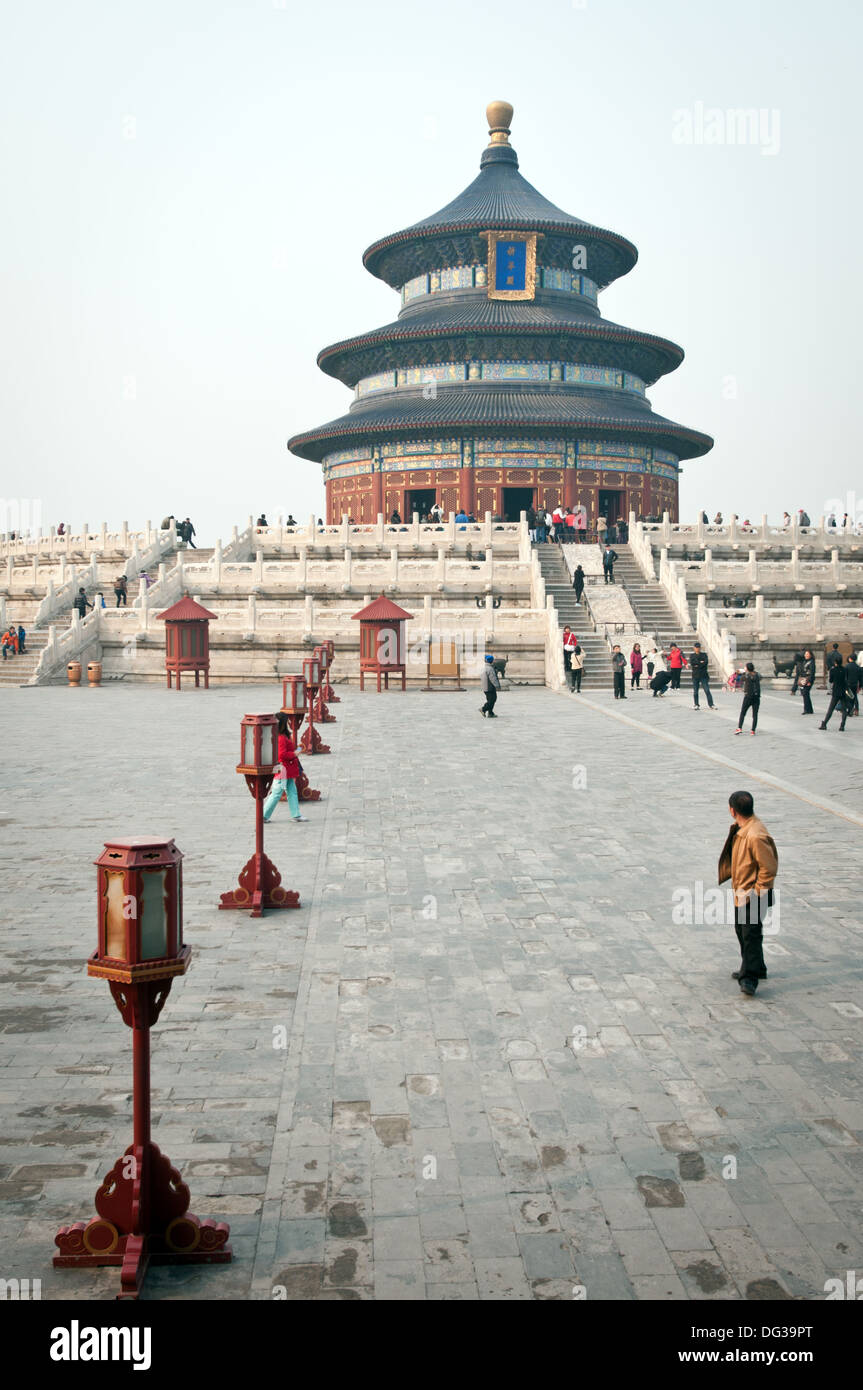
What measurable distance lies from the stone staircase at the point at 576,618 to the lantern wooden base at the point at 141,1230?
82.1ft

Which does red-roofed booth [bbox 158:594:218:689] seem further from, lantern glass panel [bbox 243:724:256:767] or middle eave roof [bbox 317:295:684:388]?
middle eave roof [bbox 317:295:684:388]

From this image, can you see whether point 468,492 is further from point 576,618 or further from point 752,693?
point 752,693

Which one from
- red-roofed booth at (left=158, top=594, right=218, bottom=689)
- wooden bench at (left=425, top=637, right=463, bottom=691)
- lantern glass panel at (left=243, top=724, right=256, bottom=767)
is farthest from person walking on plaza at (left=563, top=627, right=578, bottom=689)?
lantern glass panel at (left=243, top=724, right=256, bottom=767)

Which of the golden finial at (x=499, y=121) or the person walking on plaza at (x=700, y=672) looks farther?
the golden finial at (x=499, y=121)

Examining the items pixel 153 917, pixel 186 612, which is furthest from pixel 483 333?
pixel 153 917

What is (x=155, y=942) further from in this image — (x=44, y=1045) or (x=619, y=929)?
(x=619, y=929)

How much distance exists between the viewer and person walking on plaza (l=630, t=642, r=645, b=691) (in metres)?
28.6

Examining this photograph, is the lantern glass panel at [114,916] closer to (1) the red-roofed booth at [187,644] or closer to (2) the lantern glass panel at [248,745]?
(2) the lantern glass panel at [248,745]

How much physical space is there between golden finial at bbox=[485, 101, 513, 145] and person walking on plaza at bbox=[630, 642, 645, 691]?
1527 inches

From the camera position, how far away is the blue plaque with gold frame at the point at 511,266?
51438 mm

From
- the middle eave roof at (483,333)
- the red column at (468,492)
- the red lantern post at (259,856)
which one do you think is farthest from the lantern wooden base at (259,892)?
the middle eave roof at (483,333)

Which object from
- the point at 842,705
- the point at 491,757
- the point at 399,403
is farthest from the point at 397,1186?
the point at 399,403

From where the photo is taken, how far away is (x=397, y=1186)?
199 inches
